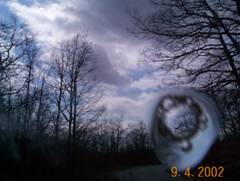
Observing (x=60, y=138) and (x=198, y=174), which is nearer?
(x=198, y=174)

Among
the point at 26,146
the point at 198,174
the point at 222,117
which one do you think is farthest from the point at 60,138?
the point at 222,117

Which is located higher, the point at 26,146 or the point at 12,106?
the point at 12,106

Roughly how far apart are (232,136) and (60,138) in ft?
48.4

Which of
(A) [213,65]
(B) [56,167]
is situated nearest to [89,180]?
(B) [56,167]

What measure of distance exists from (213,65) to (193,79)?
850 mm

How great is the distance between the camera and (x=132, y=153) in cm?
5638

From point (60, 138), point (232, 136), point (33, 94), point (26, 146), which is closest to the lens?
point (26, 146)

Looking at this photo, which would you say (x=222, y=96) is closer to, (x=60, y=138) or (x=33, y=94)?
(x=60, y=138)

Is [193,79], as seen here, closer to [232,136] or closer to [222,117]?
[222,117]

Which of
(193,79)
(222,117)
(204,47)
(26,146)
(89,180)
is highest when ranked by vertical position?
(204,47)

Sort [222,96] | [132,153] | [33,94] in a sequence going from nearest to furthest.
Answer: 1. [222,96]
2. [33,94]
3. [132,153]

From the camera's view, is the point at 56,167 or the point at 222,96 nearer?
the point at 222,96

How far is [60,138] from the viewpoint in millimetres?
21250

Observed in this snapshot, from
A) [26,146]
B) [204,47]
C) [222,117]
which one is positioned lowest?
[26,146]
